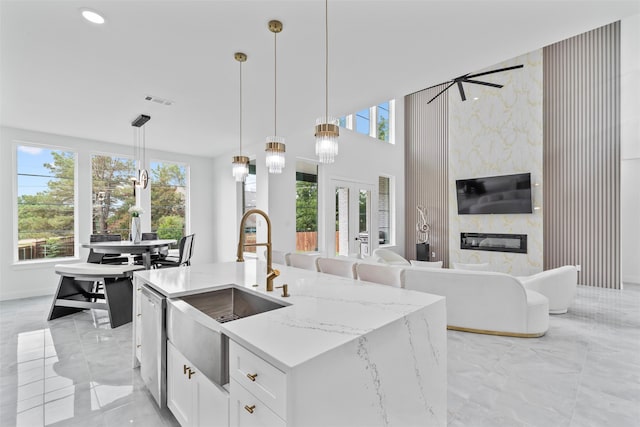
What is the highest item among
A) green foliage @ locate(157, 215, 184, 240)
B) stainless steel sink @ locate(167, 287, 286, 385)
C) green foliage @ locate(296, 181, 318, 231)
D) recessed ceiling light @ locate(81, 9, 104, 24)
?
recessed ceiling light @ locate(81, 9, 104, 24)

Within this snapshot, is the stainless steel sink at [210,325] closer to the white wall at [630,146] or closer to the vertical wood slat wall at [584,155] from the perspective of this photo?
the vertical wood slat wall at [584,155]

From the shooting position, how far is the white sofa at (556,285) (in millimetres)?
3562

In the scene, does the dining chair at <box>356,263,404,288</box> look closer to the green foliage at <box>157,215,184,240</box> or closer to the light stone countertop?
the light stone countertop

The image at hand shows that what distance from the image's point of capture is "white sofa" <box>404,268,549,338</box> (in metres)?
3.02

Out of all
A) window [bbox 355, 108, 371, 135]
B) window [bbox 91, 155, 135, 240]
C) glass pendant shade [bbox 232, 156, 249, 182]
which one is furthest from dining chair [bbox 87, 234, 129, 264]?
window [bbox 355, 108, 371, 135]

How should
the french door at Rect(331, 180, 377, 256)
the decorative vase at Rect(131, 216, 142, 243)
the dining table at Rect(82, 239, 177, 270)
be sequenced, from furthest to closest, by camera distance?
the french door at Rect(331, 180, 377, 256) → the decorative vase at Rect(131, 216, 142, 243) → the dining table at Rect(82, 239, 177, 270)

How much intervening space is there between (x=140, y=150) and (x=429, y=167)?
6815 mm

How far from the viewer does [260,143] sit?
5562 mm

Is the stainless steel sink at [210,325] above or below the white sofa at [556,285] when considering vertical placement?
above

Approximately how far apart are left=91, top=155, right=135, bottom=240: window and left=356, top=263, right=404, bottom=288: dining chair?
5.14 meters

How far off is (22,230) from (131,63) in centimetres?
413

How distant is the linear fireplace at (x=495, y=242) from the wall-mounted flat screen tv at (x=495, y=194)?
510 mm

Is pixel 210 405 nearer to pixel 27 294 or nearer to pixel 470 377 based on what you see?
pixel 470 377

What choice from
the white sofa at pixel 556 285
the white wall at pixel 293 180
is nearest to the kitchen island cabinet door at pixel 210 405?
the white sofa at pixel 556 285
